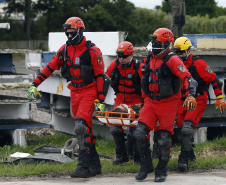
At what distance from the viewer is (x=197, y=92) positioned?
9164mm

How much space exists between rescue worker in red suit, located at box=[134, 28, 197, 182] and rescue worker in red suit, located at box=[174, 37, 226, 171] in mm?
966

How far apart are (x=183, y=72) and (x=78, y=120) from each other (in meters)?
1.60

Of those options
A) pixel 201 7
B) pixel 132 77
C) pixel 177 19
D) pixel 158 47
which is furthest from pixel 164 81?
pixel 201 7

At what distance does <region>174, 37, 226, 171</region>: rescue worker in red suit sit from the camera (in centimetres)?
880

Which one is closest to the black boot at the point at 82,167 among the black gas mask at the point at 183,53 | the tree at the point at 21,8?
the black gas mask at the point at 183,53

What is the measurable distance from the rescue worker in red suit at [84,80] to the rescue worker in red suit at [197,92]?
1419 mm

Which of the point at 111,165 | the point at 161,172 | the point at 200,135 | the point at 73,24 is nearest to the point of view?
the point at 161,172

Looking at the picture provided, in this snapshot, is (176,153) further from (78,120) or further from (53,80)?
(53,80)

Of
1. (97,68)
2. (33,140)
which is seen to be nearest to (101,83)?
(97,68)

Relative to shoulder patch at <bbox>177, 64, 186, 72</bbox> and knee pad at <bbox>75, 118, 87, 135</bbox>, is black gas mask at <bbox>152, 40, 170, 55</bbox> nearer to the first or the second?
shoulder patch at <bbox>177, 64, 186, 72</bbox>

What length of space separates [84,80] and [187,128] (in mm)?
1761

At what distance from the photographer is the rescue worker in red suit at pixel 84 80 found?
26.6 ft

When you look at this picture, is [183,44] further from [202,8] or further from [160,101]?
[202,8]

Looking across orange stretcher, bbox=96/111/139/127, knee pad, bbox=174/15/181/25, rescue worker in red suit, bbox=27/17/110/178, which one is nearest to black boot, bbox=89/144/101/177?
rescue worker in red suit, bbox=27/17/110/178
